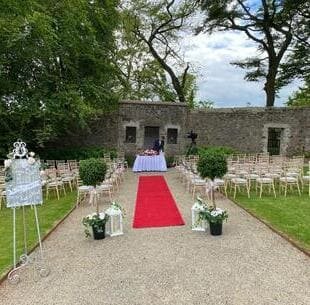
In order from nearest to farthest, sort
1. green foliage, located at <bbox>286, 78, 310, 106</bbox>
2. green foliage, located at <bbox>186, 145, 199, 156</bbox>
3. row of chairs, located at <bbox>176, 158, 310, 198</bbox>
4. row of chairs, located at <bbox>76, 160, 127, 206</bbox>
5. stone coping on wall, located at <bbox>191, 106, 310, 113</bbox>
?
1. row of chairs, located at <bbox>76, 160, 127, 206</bbox>
2. row of chairs, located at <bbox>176, 158, 310, 198</bbox>
3. green foliage, located at <bbox>186, 145, 199, 156</bbox>
4. stone coping on wall, located at <bbox>191, 106, 310, 113</bbox>
5. green foliage, located at <bbox>286, 78, 310, 106</bbox>

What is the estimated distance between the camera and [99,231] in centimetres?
682

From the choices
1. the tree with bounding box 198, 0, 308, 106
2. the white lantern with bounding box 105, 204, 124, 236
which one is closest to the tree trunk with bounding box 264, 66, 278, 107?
the tree with bounding box 198, 0, 308, 106

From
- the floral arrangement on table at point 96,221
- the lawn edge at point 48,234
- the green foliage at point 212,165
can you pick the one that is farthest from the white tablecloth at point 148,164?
the floral arrangement on table at point 96,221

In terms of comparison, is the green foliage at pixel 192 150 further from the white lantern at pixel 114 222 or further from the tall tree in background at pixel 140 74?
the white lantern at pixel 114 222

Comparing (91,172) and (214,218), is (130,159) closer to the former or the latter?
(91,172)

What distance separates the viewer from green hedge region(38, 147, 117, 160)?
1895 cm

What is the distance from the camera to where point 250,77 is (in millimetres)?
26031

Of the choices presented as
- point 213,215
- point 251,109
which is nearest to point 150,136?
point 251,109

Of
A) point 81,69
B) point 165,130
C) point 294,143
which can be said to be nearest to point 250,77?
point 294,143

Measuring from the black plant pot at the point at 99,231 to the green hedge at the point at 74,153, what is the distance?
1194 cm

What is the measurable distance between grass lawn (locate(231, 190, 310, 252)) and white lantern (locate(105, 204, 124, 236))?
9.18ft

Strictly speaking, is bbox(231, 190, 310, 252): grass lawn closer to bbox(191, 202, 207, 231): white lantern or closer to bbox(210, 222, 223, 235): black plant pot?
bbox(210, 222, 223, 235): black plant pot

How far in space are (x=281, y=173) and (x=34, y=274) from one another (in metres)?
8.32

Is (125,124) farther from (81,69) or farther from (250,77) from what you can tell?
(250,77)
